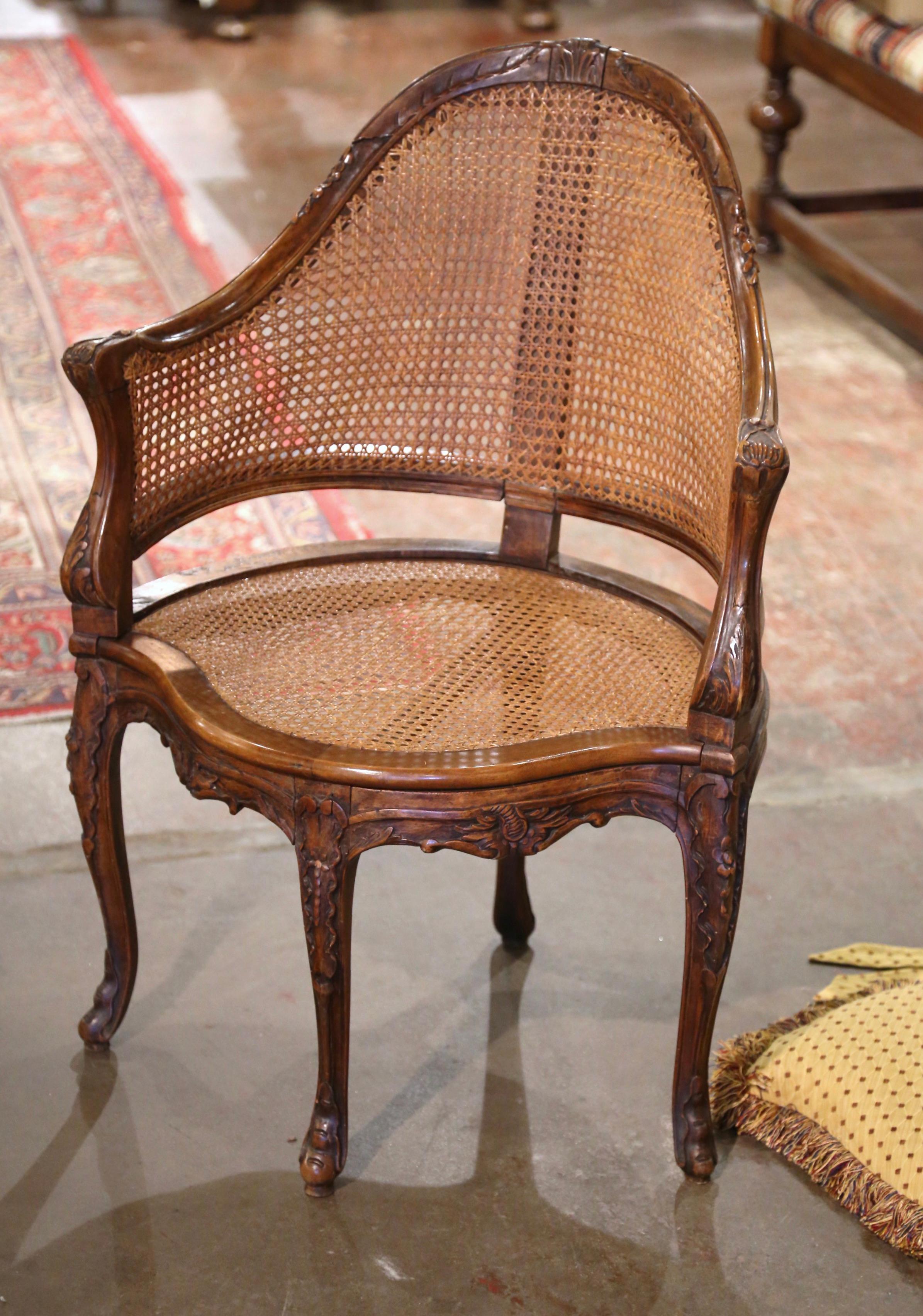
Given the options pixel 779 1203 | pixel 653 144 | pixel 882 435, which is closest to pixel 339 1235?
pixel 779 1203

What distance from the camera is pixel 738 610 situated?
4.65ft

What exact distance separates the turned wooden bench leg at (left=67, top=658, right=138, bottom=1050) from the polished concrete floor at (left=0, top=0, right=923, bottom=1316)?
0.06 meters

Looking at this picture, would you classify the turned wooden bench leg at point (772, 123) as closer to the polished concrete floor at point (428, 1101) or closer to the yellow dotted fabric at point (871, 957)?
the polished concrete floor at point (428, 1101)

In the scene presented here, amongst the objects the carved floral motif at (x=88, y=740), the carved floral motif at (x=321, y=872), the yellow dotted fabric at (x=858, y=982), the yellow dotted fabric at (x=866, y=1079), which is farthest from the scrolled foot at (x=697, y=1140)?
the carved floral motif at (x=88, y=740)

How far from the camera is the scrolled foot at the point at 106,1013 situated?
177 cm

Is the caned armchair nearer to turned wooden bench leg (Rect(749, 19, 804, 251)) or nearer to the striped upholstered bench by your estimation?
the striped upholstered bench

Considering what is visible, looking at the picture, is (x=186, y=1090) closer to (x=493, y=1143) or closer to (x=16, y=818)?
(x=493, y=1143)

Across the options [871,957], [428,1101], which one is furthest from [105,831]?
[871,957]

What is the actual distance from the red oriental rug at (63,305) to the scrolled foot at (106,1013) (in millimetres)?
648

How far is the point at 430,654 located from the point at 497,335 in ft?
1.46

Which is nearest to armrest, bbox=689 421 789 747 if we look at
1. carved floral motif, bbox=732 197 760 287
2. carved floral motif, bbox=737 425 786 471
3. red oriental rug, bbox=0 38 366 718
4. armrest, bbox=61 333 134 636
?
carved floral motif, bbox=737 425 786 471

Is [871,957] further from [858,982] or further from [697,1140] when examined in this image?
[697,1140]

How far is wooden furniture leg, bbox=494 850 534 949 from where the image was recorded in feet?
6.24

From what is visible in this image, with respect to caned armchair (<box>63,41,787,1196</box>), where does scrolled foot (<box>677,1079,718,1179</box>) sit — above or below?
below
